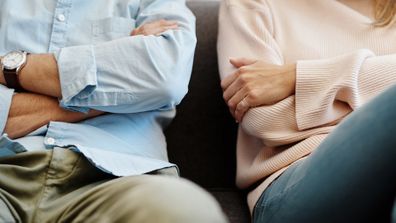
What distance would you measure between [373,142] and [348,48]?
17.8 inches

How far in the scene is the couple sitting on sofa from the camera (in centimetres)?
74

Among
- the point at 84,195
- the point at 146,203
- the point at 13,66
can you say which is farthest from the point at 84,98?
the point at 146,203

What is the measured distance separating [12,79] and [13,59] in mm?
38

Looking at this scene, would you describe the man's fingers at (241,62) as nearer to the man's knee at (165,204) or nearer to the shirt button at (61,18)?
the shirt button at (61,18)

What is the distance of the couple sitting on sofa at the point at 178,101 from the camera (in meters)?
0.74

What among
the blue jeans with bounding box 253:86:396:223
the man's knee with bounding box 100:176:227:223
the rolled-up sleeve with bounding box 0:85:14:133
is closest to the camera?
the man's knee with bounding box 100:176:227:223

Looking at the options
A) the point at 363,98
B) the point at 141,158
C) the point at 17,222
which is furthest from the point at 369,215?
the point at 17,222

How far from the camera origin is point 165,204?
603mm

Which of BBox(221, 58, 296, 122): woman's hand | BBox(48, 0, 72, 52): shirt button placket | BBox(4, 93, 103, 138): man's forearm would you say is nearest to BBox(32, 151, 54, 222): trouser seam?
BBox(4, 93, 103, 138): man's forearm

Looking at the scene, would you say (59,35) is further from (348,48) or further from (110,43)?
(348,48)

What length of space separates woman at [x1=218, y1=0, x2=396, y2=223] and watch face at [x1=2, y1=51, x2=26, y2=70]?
40 cm

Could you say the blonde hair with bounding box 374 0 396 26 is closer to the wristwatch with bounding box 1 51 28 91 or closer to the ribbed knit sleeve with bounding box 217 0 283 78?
the ribbed knit sleeve with bounding box 217 0 283 78

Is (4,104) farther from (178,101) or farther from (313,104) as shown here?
(313,104)

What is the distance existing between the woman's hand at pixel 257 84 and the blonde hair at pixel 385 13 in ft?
0.82
